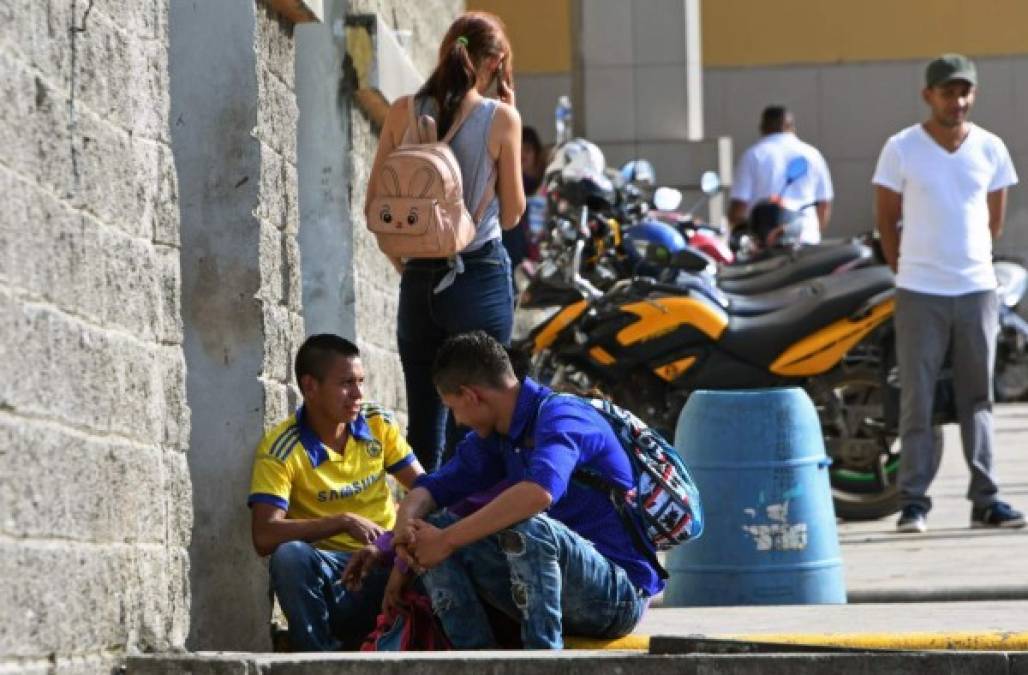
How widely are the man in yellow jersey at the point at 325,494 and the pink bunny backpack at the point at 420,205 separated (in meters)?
0.39

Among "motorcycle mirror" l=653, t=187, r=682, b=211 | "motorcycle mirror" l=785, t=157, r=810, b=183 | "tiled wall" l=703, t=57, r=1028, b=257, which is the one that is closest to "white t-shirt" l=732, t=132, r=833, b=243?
"motorcycle mirror" l=785, t=157, r=810, b=183

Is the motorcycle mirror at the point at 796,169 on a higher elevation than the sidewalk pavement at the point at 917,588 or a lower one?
higher

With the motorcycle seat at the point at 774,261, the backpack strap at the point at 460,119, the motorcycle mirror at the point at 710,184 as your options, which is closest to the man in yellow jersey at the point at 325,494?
the backpack strap at the point at 460,119

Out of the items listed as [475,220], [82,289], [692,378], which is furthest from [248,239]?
[692,378]

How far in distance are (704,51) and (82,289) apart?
56.6ft

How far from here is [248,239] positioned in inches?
282

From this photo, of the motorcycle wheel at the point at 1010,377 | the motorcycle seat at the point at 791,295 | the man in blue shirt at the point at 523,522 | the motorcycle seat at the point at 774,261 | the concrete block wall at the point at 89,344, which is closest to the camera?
the concrete block wall at the point at 89,344

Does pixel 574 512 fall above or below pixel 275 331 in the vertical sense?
below

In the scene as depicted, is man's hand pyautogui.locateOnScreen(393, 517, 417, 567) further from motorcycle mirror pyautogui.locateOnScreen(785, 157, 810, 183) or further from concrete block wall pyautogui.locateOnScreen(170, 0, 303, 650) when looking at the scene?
motorcycle mirror pyautogui.locateOnScreen(785, 157, 810, 183)

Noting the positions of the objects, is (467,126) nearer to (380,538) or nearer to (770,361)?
(380,538)

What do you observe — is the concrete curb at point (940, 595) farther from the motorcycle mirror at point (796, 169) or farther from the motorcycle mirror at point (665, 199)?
the motorcycle mirror at point (796, 169)

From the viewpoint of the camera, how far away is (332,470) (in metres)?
7.33

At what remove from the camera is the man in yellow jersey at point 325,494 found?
23.0 feet

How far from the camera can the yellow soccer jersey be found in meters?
7.16
